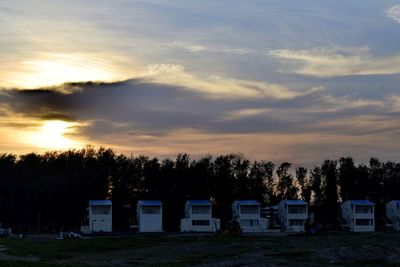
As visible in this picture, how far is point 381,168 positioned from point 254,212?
44835 millimetres

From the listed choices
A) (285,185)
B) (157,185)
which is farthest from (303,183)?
(157,185)

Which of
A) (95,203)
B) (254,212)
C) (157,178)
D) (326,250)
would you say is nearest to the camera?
(326,250)

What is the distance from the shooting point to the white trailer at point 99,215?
443 feet

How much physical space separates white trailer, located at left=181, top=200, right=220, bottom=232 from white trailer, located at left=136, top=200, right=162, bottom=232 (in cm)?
633

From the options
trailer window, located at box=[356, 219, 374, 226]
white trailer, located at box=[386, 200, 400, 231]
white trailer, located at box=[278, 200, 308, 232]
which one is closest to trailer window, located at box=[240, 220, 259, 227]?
white trailer, located at box=[278, 200, 308, 232]

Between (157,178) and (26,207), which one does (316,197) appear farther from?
(26,207)

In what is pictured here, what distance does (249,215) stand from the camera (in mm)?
145375

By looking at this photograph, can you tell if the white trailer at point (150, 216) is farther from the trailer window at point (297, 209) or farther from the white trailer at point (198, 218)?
the trailer window at point (297, 209)

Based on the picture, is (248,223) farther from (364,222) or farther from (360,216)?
(364,222)

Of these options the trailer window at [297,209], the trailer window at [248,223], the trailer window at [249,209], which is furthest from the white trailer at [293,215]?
the trailer window at [249,209]

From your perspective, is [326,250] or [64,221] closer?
[326,250]

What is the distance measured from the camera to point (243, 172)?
168m

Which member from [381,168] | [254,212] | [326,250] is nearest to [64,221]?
[254,212]

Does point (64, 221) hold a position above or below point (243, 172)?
below
